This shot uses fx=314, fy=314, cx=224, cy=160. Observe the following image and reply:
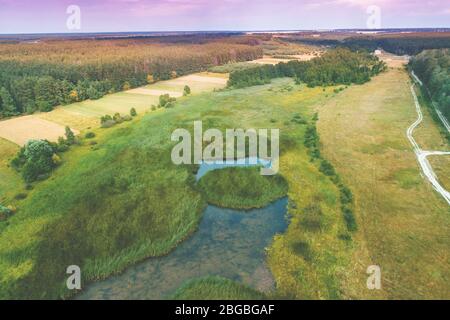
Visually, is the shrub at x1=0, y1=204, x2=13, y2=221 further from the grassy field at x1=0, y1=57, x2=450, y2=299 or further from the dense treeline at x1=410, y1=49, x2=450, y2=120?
the dense treeline at x1=410, y1=49, x2=450, y2=120

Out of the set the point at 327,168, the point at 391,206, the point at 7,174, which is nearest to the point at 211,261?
the point at 391,206

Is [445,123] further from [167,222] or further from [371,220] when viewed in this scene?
[167,222]

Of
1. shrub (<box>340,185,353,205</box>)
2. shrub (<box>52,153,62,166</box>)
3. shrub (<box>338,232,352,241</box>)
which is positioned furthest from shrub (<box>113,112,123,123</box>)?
shrub (<box>338,232,352,241</box>)

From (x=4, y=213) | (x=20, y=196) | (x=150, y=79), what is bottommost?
(x=4, y=213)
